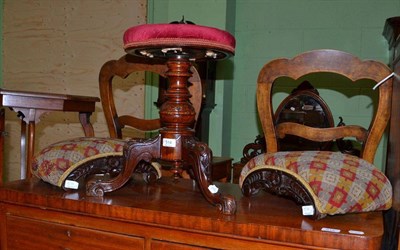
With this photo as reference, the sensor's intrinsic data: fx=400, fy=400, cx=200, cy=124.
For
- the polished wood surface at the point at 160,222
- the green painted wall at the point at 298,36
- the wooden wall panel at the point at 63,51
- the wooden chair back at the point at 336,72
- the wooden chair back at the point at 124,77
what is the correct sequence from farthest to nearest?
the wooden wall panel at the point at 63,51 < the green painted wall at the point at 298,36 < the wooden chair back at the point at 124,77 < the wooden chair back at the point at 336,72 < the polished wood surface at the point at 160,222

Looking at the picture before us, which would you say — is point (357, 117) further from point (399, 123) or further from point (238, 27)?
point (399, 123)

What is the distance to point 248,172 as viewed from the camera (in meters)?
1.31

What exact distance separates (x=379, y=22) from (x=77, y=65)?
2.42 m

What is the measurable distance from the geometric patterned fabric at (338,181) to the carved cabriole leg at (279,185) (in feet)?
0.05

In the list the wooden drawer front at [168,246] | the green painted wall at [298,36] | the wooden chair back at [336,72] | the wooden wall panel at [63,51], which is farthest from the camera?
the wooden wall panel at [63,51]

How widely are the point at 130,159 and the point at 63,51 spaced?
2.43 m

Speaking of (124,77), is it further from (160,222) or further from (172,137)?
(160,222)

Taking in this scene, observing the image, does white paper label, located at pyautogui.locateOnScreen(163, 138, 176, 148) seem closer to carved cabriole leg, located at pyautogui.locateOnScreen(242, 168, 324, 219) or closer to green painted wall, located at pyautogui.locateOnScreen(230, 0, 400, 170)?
carved cabriole leg, located at pyautogui.locateOnScreen(242, 168, 324, 219)

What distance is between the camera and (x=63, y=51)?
137 inches

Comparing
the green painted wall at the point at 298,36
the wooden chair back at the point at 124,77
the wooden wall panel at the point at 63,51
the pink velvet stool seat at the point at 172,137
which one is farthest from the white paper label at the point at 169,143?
the green painted wall at the point at 298,36

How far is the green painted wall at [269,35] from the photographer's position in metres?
2.94

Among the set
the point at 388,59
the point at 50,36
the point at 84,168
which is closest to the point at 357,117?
the point at 388,59

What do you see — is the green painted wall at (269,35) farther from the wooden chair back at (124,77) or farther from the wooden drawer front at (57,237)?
the wooden drawer front at (57,237)

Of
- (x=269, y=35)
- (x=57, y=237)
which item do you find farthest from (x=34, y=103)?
(x=269, y=35)
